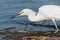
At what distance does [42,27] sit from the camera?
9930mm

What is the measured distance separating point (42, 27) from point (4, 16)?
2.11m

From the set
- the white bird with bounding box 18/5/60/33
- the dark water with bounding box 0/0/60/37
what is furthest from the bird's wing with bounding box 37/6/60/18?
the dark water with bounding box 0/0/60/37

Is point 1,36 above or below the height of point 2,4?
below

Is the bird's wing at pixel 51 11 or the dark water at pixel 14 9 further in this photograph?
the dark water at pixel 14 9

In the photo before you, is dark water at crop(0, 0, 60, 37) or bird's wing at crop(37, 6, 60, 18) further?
dark water at crop(0, 0, 60, 37)

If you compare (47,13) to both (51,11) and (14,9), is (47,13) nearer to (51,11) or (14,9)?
(51,11)

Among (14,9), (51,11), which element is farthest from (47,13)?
(14,9)

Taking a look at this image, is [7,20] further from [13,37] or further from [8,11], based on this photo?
[13,37]

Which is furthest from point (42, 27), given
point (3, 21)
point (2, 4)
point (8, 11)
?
point (2, 4)

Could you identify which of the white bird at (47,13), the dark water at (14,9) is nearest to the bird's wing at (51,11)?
the white bird at (47,13)

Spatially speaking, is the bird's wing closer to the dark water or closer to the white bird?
the white bird

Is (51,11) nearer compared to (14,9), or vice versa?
(51,11)

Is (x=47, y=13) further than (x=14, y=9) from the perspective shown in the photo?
No

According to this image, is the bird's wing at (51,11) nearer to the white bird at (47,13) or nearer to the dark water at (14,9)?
the white bird at (47,13)
